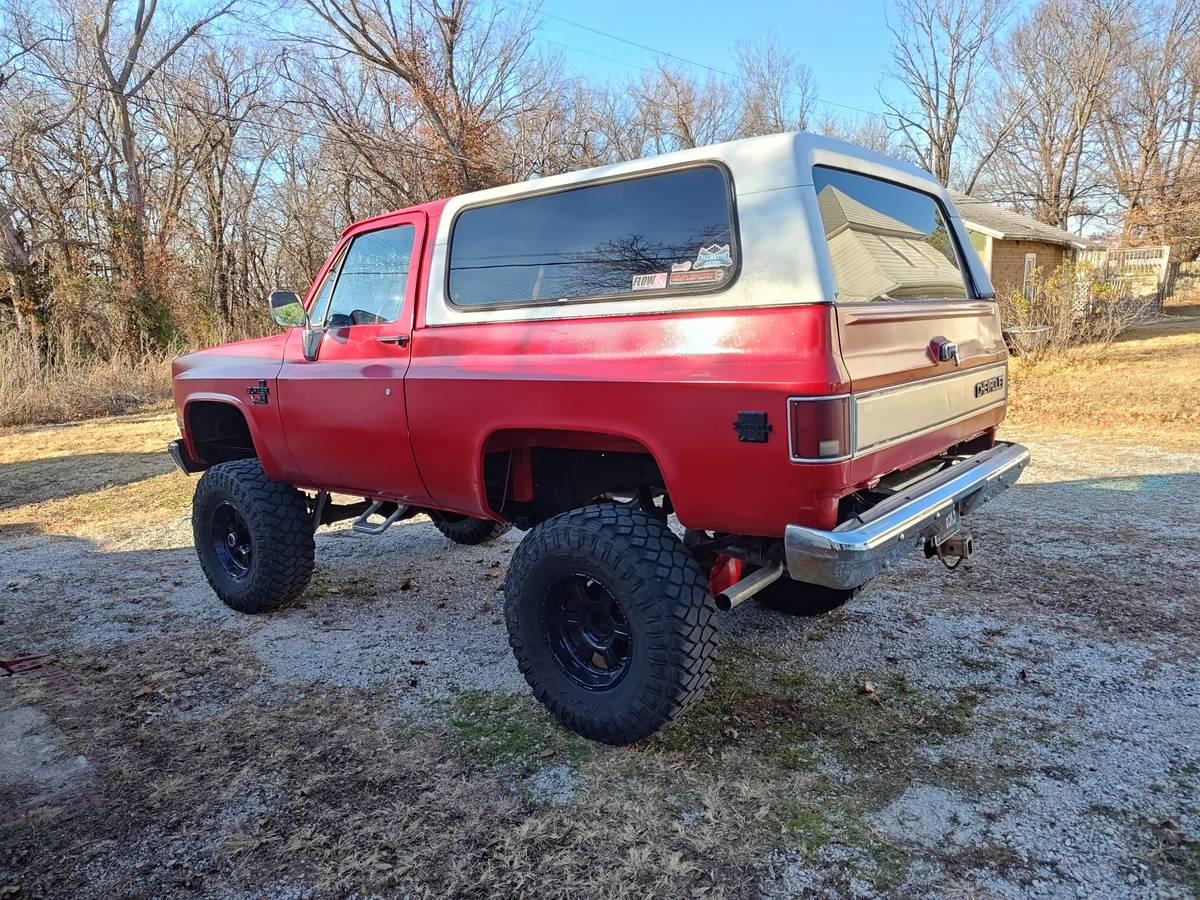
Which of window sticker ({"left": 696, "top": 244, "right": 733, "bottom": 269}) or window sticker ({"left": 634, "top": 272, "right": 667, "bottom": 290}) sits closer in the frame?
window sticker ({"left": 696, "top": 244, "right": 733, "bottom": 269})

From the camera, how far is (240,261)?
2544 centimetres

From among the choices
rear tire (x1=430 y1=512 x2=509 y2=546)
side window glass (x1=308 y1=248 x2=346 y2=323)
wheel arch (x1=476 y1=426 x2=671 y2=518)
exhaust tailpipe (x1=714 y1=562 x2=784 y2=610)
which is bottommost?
rear tire (x1=430 y1=512 x2=509 y2=546)

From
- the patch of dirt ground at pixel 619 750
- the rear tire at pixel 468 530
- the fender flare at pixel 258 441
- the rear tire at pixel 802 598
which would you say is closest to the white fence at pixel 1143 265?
the patch of dirt ground at pixel 619 750

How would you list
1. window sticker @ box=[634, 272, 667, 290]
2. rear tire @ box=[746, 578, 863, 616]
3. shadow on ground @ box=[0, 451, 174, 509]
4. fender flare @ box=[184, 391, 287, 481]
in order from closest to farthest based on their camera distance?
window sticker @ box=[634, 272, 667, 290] → rear tire @ box=[746, 578, 863, 616] → fender flare @ box=[184, 391, 287, 481] → shadow on ground @ box=[0, 451, 174, 509]

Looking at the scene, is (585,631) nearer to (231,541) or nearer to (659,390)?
(659,390)

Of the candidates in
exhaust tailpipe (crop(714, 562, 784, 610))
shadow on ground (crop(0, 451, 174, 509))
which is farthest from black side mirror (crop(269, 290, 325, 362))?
shadow on ground (crop(0, 451, 174, 509))

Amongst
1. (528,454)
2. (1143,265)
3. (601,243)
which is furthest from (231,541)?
(1143,265)

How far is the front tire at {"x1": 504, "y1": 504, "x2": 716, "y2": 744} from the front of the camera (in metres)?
2.64

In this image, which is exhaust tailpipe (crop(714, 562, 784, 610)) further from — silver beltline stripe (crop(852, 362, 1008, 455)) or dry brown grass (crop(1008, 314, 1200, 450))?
dry brown grass (crop(1008, 314, 1200, 450))

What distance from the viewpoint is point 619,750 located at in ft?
9.45

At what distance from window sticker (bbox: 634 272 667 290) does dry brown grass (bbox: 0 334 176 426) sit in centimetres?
1324

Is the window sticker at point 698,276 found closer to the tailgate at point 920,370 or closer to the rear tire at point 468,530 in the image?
the tailgate at point 920,370

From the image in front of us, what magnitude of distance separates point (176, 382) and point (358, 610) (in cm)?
181

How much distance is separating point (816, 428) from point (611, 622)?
1.13 m
